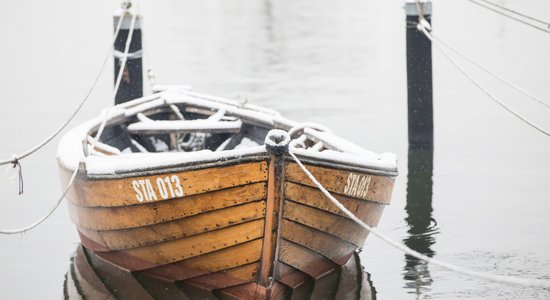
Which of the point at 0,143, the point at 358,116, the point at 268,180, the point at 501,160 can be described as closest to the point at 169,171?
the point at 268,180

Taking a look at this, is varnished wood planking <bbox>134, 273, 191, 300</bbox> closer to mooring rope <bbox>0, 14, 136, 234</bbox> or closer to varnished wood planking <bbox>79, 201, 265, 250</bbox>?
varnished wood planking <bbox>79, 201, 265, 250</bbox>

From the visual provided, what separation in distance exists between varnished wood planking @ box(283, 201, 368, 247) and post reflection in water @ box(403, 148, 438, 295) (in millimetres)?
785

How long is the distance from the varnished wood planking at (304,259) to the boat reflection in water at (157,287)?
15cm

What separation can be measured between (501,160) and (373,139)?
2.35 m

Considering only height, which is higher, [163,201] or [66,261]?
[163,201]

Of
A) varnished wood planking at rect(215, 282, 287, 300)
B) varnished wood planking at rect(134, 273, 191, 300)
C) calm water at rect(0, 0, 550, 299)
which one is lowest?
calm water at rect(0, 0, 550, 299)

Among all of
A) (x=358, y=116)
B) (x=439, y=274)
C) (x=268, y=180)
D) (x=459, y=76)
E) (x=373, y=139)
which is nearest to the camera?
(x=268, y=180)

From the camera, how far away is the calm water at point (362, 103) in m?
10.4

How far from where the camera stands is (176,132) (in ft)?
39.3

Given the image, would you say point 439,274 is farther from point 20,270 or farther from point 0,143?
point 0,143

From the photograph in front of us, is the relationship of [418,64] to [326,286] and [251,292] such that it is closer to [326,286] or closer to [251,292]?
[326,286]

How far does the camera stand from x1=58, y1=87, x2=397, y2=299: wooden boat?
830 cm

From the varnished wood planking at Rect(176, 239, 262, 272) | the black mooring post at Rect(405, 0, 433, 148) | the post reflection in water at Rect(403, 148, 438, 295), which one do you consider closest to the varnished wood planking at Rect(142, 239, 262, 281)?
the varnished wood planking at Rect(176, 239, 262, 272)

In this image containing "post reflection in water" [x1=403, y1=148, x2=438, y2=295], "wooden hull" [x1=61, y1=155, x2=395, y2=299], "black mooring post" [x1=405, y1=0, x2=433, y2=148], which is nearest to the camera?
"wooden hull" [x1=61, y1=155, x2=395, y2=299]
